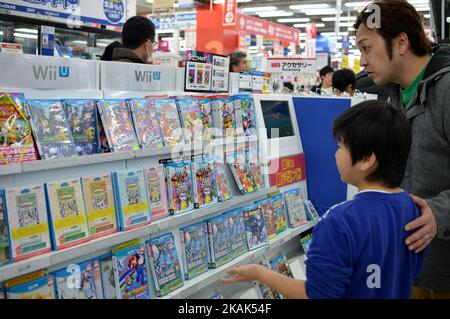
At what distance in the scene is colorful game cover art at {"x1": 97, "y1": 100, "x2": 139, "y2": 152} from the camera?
232 centimetres

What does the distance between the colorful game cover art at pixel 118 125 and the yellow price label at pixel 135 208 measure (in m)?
0.28

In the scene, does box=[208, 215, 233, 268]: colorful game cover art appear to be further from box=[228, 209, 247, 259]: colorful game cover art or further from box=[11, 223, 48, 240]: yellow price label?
box=[11, 223, 48, 240]: yellow price label

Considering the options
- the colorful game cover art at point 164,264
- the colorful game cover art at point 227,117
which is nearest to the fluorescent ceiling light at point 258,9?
the colorful game cover art at point 227,117

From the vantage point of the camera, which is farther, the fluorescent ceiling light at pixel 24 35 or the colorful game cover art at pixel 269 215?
the fluorescent ceiling light at pixel 24 35

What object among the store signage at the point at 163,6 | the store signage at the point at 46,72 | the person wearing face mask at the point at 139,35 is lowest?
the store signage at the point at 46,72

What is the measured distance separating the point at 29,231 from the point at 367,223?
129 cm

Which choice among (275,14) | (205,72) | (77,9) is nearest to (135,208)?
(205,72)

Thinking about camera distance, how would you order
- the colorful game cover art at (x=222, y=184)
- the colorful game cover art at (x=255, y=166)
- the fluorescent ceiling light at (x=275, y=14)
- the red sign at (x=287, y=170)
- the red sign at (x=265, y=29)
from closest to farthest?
the colorful game cover art at (x=222, y=184)
the colorful game cover art at (x=255, y=166)
the red sign at (x=287, y=170)
the red sign at (x=265, y=29)
the fluorescent ceiling light at (x=275, y=14)

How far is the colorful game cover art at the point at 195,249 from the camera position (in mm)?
2637

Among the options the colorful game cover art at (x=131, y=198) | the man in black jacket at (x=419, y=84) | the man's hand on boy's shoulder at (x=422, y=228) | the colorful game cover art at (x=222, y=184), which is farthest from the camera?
the colorful game cover art at (x=222, y=184)

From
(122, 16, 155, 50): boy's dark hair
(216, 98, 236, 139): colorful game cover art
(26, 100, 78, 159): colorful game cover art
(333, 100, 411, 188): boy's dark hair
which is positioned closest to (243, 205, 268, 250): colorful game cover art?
(216, 98, 236, 139): colorful game cover art

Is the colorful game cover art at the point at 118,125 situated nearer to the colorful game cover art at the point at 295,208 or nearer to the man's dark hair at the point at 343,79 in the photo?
the colorful game cover art at the point at 295,208

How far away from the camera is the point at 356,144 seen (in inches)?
58.2
